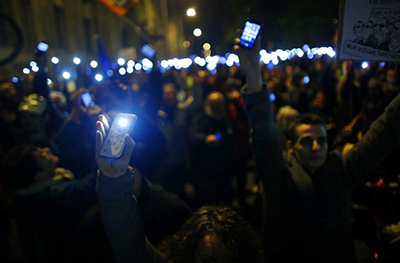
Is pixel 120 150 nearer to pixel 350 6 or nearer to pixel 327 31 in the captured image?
pixel 350 6

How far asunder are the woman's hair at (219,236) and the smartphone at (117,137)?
0.64 m

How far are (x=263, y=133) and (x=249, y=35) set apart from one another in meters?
0.62

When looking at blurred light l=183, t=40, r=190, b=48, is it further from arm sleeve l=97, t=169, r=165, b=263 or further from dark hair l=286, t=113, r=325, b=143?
arm sleeve l=97, t=169, r=165, b=263

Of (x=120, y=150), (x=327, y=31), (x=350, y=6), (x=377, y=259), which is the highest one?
(x=327, y=31)

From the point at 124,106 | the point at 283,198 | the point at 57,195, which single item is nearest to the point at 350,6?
the point at 283,198

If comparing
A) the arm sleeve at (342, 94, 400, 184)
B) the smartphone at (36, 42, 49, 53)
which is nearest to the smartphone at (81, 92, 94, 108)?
the smartphone at (36, 42, 49, 53)

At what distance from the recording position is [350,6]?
74.4 inches

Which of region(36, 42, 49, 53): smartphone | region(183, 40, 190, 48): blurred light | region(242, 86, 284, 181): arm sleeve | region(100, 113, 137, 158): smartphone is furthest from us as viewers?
region(183, 40, 190, 48): blurred light

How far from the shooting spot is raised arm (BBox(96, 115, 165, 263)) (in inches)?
56.2

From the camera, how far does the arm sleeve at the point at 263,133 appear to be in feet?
6.38

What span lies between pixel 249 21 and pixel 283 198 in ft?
3.96

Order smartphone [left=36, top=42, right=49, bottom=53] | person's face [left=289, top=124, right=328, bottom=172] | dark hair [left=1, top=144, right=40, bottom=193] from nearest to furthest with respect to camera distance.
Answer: person's face [left=289, top=124, right=328, bottom=172]
dark hair [left=1, top=144, right=40, bottom=193]
smartphone [left=36, top=42, right=49, bottom=53]

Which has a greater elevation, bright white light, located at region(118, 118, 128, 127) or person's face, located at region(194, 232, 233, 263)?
bright white light, located at region(118, 118, 128, 127)

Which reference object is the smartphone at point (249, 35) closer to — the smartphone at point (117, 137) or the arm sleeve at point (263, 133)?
the arm sleeve at point (263, 133)
